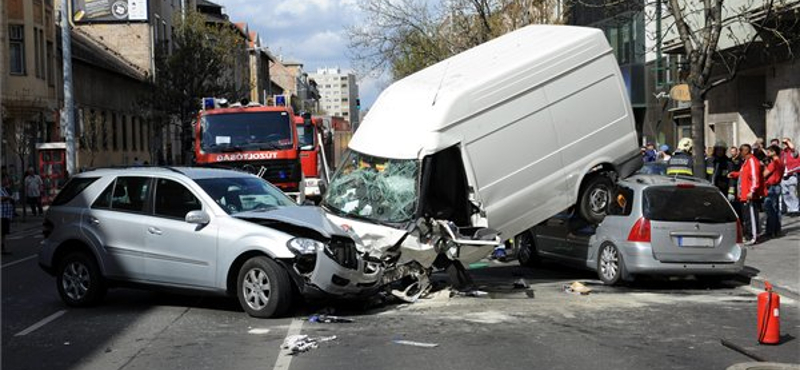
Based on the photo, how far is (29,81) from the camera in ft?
115

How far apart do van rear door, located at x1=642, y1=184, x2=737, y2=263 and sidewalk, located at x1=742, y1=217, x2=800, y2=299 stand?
775 mm

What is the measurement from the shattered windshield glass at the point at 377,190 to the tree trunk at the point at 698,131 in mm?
7187

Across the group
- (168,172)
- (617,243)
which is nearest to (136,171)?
(168,172)

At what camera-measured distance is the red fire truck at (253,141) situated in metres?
20.1

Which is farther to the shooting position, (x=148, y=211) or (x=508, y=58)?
(x=508, y=58)

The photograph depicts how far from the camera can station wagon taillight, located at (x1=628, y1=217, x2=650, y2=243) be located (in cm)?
1198

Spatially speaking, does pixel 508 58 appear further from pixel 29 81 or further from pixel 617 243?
pixel 29 81

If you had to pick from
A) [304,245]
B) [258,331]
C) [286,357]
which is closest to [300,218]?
[304,245]

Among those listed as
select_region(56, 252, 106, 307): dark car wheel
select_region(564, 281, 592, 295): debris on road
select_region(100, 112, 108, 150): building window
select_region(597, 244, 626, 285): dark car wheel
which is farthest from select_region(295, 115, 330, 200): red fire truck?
select_region(100, 112, 108, 150): building window

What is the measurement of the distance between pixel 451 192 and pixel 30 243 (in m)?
12.7

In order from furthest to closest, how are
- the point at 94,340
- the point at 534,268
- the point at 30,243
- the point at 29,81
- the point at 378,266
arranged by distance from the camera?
1. the point at 29,81
2. the point at 30,243
3. the point at 534,268
4. the point at 378,266
5. the point at 94,340

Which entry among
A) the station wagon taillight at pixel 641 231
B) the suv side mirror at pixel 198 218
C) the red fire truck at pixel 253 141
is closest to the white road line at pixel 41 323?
the suv side mirror at pixel 198 218

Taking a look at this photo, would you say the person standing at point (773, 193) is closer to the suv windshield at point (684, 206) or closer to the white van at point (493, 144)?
the white van at point (493, 144)

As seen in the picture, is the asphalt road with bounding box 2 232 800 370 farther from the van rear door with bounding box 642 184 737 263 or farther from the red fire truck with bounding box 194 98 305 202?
the red fire truck with bounding box 194 98 305 202
